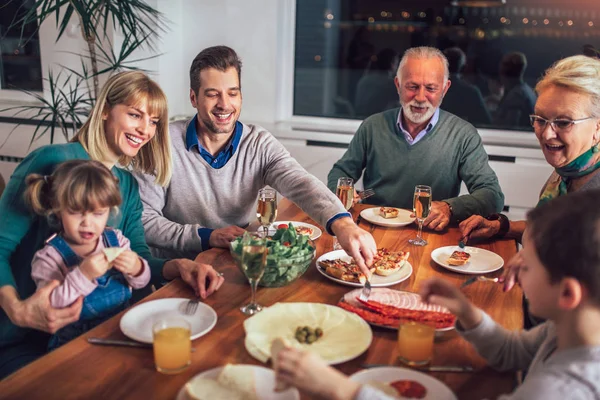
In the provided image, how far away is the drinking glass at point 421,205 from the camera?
6.29 ft

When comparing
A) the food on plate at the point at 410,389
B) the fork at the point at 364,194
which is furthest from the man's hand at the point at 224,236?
the food on plate at the point at 410,389

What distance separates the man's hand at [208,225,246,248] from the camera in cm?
184

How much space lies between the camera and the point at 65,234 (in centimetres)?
145

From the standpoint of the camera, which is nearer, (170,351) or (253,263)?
(170,351)

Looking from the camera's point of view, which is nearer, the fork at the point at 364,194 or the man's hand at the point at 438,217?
the man's hand at the point at 438,217

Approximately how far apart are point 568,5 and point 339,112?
64.3 inches

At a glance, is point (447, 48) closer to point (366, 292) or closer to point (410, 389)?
point (366, 292)

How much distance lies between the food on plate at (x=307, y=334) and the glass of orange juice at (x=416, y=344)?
0.59 ft

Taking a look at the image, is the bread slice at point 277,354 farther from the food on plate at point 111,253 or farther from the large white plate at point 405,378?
the food on plate at point 111,253

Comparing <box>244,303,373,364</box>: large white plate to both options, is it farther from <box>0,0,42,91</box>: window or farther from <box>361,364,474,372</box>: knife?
<box>0,0,42,91</box>: window

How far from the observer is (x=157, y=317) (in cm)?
133

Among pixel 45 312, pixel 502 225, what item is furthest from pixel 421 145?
pixel 45 312

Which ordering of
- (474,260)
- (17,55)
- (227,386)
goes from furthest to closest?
(17,55), (474,260), (227,386)

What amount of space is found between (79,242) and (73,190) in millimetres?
148
